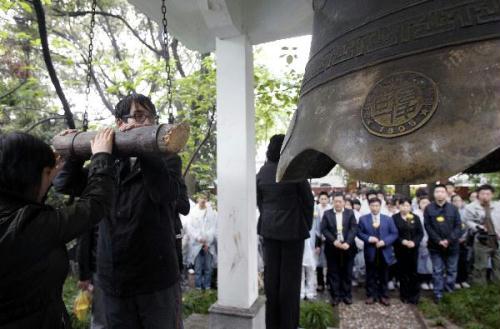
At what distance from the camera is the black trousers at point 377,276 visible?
5539mm

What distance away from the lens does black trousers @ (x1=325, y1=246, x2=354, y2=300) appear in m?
5.52

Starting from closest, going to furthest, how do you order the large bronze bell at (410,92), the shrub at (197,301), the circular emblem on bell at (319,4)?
1. the large bronze bell at (410,92)
2. the circular emblem on bell at (319,4)
3. the shrub at (197,301)

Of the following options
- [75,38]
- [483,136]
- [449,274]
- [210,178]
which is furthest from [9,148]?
[75,38]

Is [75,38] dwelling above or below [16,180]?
above

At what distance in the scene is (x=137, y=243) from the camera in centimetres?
202

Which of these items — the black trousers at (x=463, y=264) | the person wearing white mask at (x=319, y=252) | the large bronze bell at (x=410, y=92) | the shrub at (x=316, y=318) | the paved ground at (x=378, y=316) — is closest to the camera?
the large bronze bell at (x=410, y=92)

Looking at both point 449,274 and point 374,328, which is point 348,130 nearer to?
point 374,328

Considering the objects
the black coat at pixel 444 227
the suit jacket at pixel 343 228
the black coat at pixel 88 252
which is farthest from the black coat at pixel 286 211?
the black coat at pixel 444 227

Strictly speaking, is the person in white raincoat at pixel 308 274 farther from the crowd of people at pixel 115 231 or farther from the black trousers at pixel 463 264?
the black trousers at pixel 463 264

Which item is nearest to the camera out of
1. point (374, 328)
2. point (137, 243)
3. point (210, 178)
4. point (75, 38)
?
point (137, 243)

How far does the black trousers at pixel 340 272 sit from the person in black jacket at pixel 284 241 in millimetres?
2449

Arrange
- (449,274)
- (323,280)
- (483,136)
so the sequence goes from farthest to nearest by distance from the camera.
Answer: (323,280), (449,274), (483,136)

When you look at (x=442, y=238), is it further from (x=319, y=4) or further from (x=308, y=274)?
(x=319, y=4)

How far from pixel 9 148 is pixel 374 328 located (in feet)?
15.0
